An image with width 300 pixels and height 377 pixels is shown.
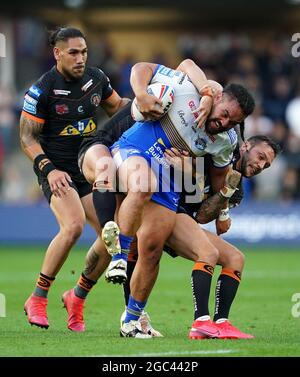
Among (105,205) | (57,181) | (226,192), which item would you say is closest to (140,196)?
(105,205)

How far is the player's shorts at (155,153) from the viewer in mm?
8562

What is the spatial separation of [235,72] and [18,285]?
11.9m

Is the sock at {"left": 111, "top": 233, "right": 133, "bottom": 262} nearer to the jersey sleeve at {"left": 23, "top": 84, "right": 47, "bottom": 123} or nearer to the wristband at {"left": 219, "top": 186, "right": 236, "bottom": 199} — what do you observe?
the wristband at {"left": 219, "top": 186, "right": 236, "bottom": 199}

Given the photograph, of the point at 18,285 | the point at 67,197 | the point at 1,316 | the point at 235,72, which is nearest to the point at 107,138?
the point at 67,197

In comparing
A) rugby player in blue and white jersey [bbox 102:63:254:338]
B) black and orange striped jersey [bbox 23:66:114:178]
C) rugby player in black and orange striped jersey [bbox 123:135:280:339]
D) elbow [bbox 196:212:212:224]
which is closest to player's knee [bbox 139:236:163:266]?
rugby player in blue and white jersey [bbox 102:63:254:338]

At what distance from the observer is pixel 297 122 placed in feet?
71.4

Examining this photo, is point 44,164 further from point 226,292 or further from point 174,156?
point 226,292

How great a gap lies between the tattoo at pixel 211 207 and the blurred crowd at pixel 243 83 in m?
11.0

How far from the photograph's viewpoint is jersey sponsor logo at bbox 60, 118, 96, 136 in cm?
987

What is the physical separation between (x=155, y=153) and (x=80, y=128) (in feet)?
4.94

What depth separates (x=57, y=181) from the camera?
9250mm

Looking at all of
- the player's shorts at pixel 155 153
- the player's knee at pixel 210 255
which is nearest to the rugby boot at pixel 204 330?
the player's knee at pixel 210 255

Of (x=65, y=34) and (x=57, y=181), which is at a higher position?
(x=65, y=34)
